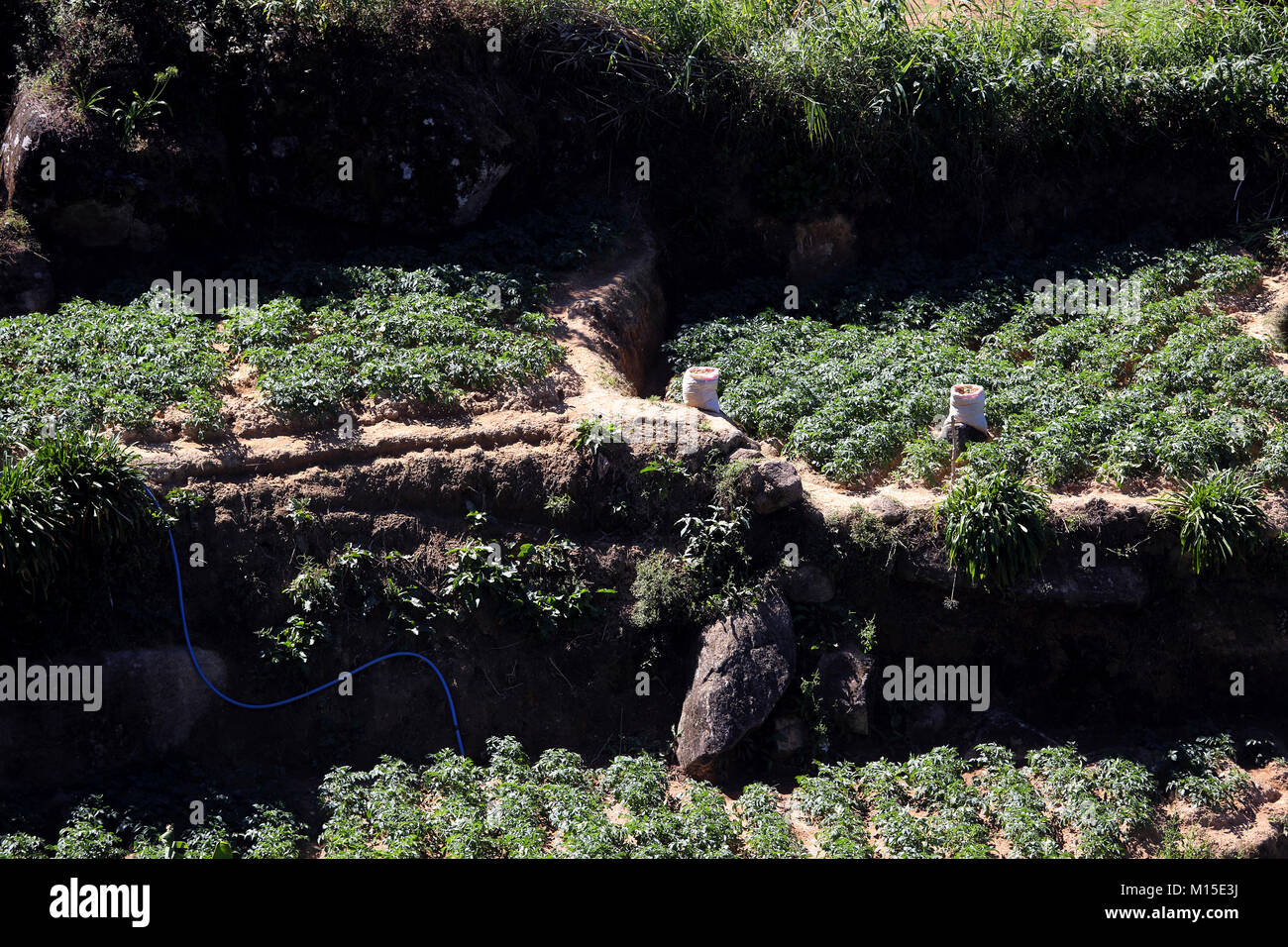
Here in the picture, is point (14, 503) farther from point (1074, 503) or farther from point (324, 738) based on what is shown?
point (1074, 503)

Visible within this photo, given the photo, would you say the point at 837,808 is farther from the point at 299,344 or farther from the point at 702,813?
the point at 299,344

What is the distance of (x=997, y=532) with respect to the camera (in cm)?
964

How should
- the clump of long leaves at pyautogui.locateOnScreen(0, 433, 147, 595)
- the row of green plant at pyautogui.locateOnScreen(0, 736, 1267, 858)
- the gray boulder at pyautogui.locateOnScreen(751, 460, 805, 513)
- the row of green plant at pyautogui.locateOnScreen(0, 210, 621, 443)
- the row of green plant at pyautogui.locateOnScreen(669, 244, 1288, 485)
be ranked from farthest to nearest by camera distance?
1. the row of green plant at pyautogui.locateOnScreen(669, 244, 1288, 485)
2. the row of green plant at pyautogui.locateOnScreen(0, 210, 621, 443)
3. the gray boulder at pyautogui.locateOnScreen(751, 460, 805, 513)
4. the clump of long leaves at pyautogui.locateOnScreen(0, 433, 147, 595)
5. the row of green plant at pyautogui.locateOnScreen(0, 736, 1267, 858)

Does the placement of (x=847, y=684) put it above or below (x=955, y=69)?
below

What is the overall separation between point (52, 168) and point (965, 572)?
9.56 metres

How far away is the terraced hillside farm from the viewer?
29.3 feet

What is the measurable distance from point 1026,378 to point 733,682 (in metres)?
4.35

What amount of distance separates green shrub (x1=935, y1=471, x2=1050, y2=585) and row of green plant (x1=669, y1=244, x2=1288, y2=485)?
561 millimetres

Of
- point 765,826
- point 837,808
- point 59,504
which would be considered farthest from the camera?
point 59,504

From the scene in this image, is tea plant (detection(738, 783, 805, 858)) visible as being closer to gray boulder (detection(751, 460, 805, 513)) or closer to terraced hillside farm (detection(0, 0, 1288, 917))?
terraced hillside farm (detection(0, 0, 1288, 917))

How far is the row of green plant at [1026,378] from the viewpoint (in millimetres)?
10445

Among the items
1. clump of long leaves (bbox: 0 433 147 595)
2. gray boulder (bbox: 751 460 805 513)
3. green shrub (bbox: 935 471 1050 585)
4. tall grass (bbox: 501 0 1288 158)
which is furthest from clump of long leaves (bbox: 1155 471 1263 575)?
clump of long leaves (bbox: 0 433 147 595)

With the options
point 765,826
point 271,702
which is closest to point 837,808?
point 765,826

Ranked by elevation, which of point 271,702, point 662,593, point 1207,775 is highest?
point 662,593
